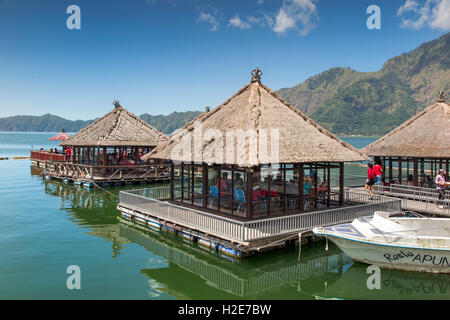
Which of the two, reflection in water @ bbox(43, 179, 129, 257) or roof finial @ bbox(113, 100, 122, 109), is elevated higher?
roof finial @ bbox(113, 100, 122, 109)

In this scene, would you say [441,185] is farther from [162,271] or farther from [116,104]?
[116,104]

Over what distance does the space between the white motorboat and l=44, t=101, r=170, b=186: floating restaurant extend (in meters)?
27.2

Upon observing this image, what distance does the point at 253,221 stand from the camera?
1434 cm

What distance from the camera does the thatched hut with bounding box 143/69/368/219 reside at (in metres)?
16.5

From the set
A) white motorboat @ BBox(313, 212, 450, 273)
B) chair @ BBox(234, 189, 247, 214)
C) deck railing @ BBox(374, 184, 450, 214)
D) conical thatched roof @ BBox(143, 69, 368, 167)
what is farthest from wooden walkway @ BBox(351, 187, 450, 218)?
chair @ BBox(234, 189, 247, 214)

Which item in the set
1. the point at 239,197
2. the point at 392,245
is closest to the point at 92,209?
the point at 239,197

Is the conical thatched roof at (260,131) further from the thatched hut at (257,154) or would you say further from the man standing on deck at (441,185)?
the man standing on deck at (441,185)

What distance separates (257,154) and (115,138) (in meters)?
25.8

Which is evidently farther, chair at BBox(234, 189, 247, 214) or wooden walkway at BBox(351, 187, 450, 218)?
wooden walkway at BBox(351, 187, 450, 218)

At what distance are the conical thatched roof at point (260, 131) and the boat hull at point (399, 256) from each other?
14.7ft

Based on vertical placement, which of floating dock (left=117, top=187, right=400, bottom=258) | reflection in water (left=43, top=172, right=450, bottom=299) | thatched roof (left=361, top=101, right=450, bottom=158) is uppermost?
thatched roof (left=361, top=101, right=450, bottom=158)

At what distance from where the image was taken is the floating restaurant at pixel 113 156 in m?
37.1

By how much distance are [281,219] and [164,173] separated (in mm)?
26327

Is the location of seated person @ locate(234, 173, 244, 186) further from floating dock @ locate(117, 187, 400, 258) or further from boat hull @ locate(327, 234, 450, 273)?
boat hull @ locate(327, 234, 450, 273)
